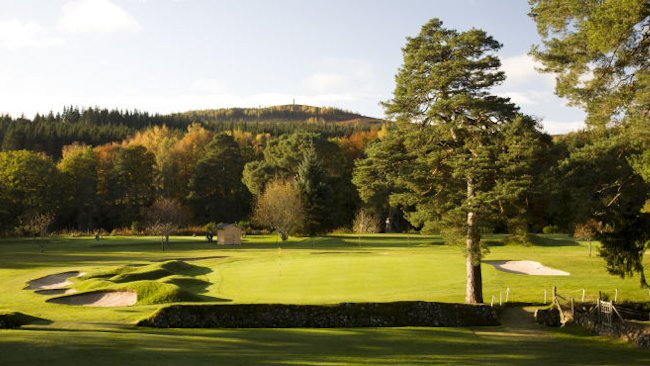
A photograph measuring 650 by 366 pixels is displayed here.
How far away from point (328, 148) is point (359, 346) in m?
80.1

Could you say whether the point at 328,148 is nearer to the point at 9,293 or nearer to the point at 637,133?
the point at 9,293

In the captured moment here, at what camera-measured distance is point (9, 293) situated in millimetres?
29828

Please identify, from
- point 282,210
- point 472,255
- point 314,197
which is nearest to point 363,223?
point 314,197

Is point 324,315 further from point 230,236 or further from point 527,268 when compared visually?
point 230,236

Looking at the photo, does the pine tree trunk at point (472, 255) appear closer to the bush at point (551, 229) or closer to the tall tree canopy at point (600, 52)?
the tall tree canopy at point (600, 52)

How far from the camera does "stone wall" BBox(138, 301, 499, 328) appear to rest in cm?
2034

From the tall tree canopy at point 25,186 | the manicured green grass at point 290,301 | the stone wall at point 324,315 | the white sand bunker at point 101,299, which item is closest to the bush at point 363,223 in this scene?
the manicured green grass at point 290,301

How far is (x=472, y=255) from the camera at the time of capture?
85.6 ft

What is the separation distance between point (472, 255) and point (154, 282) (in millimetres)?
15609

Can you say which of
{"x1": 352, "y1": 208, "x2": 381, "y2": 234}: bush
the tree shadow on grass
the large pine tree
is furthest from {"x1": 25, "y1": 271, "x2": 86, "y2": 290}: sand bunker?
{"x1": 352, "y1": 208, "x2": 381, "y2": 234}: bush

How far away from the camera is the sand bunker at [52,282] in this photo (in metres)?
33.1

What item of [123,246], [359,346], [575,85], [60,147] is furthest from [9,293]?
[60,147]

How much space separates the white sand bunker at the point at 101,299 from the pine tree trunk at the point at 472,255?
15.7 m

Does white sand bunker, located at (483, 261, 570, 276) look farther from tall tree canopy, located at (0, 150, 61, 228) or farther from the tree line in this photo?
tall tree canopy, located at (0, 150, 61, 228)
